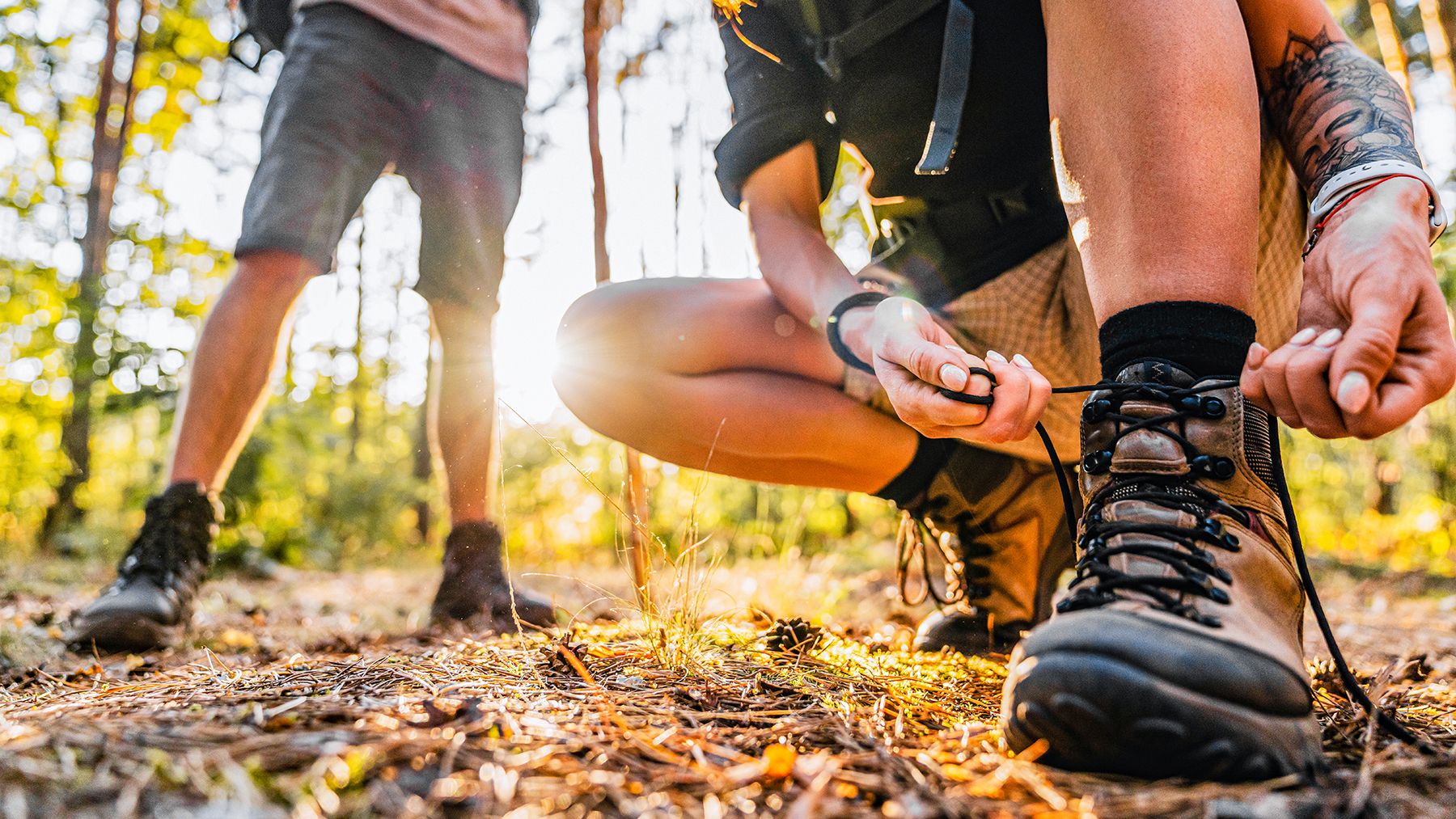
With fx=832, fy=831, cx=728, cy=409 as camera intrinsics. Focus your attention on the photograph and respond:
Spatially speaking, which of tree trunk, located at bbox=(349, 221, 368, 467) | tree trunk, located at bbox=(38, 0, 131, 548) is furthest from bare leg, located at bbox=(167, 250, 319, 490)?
tree trunk, located at bbox=(349, 221, 368, 467)

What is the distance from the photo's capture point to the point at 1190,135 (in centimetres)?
110

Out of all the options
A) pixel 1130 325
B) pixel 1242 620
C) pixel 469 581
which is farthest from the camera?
pixel 469 581

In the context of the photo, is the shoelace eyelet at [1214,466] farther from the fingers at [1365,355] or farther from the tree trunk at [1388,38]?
the tree trunk at [1388,38]

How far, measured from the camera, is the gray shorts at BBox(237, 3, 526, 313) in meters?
2.27

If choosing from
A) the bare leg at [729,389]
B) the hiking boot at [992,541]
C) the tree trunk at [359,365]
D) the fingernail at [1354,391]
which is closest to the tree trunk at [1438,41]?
the hiking boot at [992,541]

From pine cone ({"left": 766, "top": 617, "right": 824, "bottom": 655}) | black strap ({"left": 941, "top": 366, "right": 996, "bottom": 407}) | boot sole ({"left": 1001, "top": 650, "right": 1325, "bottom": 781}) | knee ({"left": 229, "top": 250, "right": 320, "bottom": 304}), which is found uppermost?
knee ({"left": 229, "top": 250, "right": 320, "bottom": 304})

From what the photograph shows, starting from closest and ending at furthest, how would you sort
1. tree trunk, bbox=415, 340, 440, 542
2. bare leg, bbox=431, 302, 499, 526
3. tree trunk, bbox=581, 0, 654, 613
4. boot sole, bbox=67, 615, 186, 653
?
boot sole, bbox=67, 615, 186, 653 → bare leg, bbox=431, 302, 499, 526 → tree trunk, bbox=581, 0, 654, 613 → tree trunk, bbox=415, 340, 440, 542

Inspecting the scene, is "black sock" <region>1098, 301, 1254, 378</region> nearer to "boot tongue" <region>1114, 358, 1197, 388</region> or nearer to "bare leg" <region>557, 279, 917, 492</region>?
"boot tongue" <region>1114, 358, 1197, 388</region>

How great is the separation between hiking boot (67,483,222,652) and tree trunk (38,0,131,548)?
3752 mm

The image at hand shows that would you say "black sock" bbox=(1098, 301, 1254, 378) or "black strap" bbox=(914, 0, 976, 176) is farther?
"black strap" bbox=(914, 0, 976, 176)

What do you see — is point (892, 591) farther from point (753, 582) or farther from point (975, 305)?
point (975, 305)

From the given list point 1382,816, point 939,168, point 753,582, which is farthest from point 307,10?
point 1382,816

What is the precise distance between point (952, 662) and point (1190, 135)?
1.01 meters

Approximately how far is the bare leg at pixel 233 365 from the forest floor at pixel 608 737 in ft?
1.81
